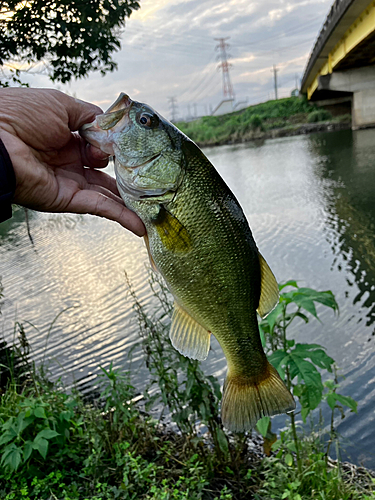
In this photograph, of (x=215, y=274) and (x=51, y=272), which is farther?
(x=51, y=272)

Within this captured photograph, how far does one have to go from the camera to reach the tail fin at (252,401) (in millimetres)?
1979

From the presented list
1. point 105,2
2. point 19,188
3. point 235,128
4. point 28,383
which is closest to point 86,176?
point 19,188

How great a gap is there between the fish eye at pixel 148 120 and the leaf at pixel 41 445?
2.68m

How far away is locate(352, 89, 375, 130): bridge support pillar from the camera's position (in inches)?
1147

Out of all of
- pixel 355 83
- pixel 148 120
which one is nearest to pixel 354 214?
pixel 148 120

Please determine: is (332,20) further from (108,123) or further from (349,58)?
(108,123)

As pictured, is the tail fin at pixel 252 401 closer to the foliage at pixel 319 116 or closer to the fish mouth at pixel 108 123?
the fish mouth at pixel 108 123

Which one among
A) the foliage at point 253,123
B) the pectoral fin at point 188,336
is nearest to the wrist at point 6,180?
the pectoral fin at point 188,336

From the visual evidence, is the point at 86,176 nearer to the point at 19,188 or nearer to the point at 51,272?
the point at 19,188

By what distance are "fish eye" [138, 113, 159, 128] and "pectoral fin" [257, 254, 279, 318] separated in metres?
0.75

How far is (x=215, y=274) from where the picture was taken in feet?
6.18

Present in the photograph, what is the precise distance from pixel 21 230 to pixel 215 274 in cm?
1574

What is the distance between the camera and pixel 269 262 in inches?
353

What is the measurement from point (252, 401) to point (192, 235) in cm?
82
